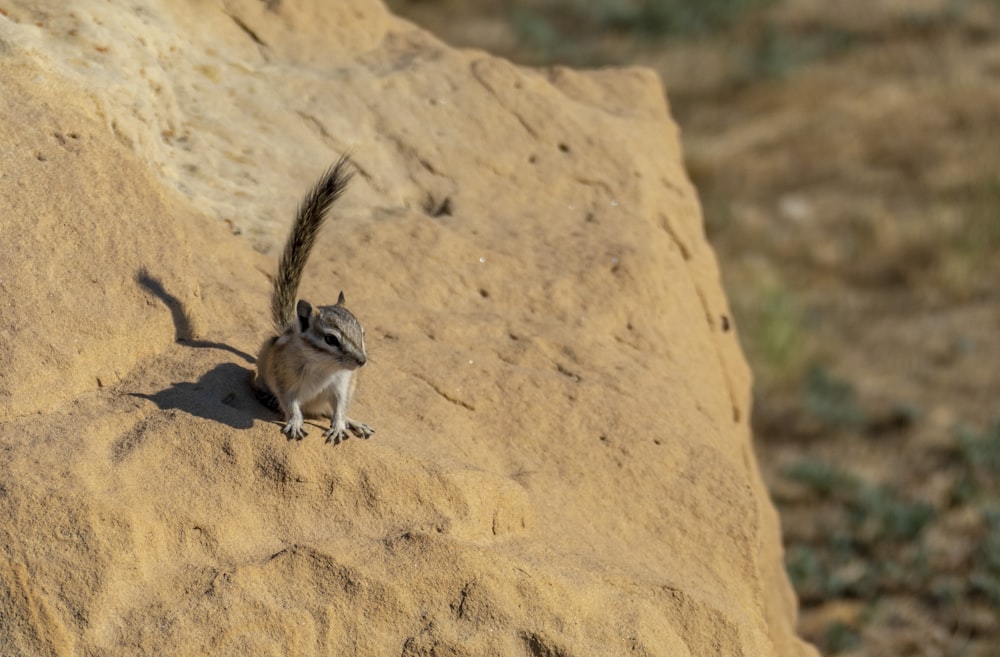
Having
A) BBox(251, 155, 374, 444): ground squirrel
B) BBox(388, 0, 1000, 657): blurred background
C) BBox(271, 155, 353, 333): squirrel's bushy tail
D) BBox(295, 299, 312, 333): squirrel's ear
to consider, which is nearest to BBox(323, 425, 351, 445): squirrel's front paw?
BBox(251, 155, 374, 444): ground squirrel

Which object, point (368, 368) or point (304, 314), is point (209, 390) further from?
point (368, 368)

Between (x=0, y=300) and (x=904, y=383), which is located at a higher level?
(x=0, y=300)

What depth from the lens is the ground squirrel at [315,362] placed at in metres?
4.41

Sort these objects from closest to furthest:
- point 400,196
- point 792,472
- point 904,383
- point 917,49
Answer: point 400,196
point 792,472
point 904,383
point 917,49

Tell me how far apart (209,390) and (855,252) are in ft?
42.2

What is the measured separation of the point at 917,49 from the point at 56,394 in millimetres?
17371

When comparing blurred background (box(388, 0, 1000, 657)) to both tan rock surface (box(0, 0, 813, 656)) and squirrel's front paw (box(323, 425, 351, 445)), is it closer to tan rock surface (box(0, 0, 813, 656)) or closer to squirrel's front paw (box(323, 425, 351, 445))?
tan rock surface (box(0, 0, 813, 656))

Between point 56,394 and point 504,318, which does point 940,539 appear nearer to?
point 504,318

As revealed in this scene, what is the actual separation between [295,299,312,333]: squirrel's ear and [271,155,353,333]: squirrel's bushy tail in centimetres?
18

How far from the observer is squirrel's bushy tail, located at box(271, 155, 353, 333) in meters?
4.63

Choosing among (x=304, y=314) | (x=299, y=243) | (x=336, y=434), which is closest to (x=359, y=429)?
(x=336, y=434)

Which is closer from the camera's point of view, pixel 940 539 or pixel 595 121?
pixel 595 121

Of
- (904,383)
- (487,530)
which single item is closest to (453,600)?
(487,530)

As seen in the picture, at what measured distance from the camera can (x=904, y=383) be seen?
1366cm
